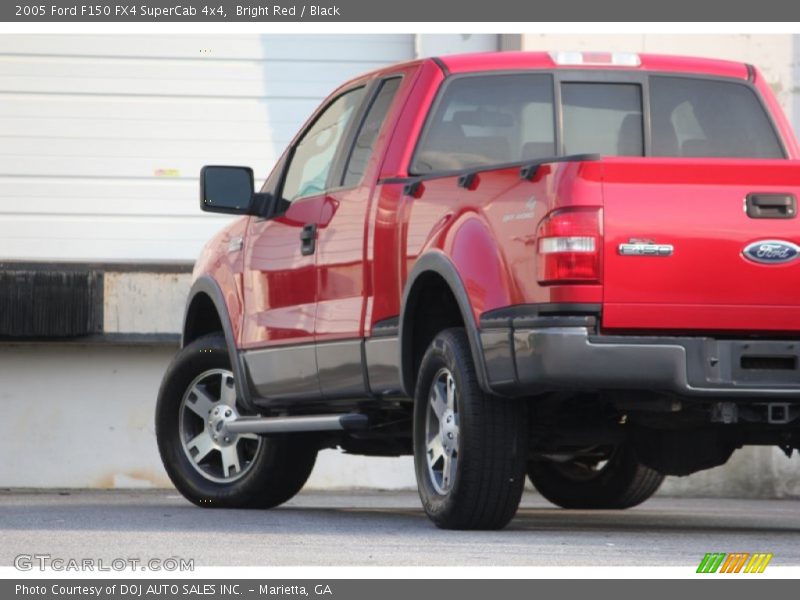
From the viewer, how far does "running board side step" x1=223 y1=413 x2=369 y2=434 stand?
8703 mm

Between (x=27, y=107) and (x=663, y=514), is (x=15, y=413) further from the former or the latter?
(x=663, y=514)

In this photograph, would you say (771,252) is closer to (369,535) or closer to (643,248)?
(643,248)

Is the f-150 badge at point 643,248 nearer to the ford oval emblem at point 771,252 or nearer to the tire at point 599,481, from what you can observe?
the ford oval emblem at point 771,252

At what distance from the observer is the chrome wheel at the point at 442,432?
784 cm

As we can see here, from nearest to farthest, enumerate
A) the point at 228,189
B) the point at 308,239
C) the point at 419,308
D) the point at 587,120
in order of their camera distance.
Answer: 1. the point at 419,308
2. the point at 587,120
3. the point at 308,239
4. the point at 228,189

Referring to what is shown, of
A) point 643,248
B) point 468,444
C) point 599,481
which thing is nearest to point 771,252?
point 643,248

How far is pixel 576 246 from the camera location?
7176mm

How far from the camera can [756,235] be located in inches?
287

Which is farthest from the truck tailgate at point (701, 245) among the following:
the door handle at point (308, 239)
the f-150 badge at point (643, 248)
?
the door handle at point (308, 239)

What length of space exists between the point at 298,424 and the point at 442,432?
121 centimetres

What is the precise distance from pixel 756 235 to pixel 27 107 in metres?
7.87

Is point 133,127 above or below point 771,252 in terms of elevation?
below

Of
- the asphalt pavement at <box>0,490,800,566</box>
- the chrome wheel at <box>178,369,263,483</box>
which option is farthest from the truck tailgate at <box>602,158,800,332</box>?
the chrome wheel at <box>178,369,263,483</box>

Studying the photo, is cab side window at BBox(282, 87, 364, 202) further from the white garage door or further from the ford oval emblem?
the white garage door
